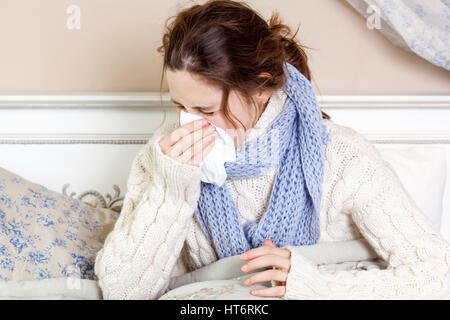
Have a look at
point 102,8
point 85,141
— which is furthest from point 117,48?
point 85,141

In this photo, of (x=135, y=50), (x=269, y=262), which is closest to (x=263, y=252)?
(x=269, y=262)

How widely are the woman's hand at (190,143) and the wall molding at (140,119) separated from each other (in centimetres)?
55

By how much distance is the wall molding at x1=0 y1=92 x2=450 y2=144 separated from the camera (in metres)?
1.57

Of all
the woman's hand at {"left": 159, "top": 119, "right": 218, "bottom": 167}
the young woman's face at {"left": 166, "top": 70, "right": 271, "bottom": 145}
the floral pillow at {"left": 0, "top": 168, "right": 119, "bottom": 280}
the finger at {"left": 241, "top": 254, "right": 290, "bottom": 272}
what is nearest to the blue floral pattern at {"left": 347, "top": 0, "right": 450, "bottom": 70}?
the young woman's face at {"left": 166, "top": 70, "right": 271, "bottom": 145}

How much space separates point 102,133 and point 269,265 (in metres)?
0.86

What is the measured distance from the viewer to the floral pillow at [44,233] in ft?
3.77

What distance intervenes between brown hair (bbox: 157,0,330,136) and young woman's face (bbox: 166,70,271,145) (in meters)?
0.01

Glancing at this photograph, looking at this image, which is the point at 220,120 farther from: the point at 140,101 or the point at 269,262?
the point at 140,101

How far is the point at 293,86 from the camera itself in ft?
3.72

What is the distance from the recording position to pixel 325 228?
3.88 ft

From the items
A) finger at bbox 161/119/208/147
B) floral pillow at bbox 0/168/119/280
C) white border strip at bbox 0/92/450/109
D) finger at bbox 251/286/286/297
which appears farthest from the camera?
white border strip at bbox 0/92/450/109

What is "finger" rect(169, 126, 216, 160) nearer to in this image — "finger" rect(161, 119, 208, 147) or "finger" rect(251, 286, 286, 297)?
"finger" rect(161, 119, 208, 147)

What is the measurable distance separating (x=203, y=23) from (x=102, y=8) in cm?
65
